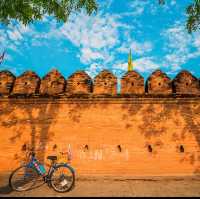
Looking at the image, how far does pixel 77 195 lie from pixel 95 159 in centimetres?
222

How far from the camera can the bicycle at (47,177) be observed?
5.98m

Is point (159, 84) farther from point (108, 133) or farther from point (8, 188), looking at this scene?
point (8, 188)

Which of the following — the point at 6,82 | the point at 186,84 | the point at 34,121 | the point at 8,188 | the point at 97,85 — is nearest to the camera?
the point at 8,188

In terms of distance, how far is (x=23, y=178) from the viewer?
649 centimetres

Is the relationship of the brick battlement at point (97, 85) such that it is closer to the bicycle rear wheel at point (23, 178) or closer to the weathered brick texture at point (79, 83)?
the weathered brick texture at point (79, 83)

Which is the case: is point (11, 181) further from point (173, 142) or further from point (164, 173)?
point (173, 142)

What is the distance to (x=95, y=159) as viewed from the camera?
25.4 feet

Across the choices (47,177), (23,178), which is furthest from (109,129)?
(23,178)

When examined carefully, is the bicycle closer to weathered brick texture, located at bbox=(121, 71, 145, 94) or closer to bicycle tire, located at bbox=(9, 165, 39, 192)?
bicycle tire, located at bbox=(9, 165, 39, 192)

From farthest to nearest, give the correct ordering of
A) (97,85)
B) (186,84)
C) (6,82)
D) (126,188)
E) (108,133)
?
(6,82) < (97,85) < (186,84) < (108,133) < (126,188)

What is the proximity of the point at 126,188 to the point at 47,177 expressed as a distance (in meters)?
2.22

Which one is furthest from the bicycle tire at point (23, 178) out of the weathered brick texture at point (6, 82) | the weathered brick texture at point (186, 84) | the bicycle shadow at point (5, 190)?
the weathered brick texture at point (186, 84)

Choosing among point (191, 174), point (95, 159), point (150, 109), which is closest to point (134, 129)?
point (150, 109)

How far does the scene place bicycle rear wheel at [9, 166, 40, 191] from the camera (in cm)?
602
